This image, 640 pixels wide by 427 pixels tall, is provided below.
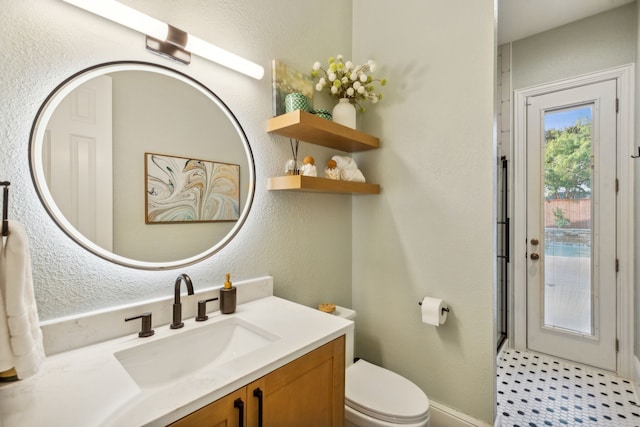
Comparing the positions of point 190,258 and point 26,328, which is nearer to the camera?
point 26,328

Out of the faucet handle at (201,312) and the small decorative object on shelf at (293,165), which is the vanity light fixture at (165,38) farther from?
the faucet handle at (201,312)

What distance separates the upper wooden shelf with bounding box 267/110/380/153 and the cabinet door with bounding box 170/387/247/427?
1.10 m

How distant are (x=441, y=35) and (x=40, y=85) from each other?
184cm

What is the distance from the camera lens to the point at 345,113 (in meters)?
1.68

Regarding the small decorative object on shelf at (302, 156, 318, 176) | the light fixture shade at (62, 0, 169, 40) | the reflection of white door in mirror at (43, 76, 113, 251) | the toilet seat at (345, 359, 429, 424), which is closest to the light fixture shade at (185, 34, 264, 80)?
the light fixture shade at (62, 0, 169, 40)

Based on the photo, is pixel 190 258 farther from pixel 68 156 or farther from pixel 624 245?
pixel 624 245

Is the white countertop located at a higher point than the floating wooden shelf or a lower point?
lower

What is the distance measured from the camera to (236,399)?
725mm

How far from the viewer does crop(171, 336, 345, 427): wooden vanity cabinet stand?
2.31 feet

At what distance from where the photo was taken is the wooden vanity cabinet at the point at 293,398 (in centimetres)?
70

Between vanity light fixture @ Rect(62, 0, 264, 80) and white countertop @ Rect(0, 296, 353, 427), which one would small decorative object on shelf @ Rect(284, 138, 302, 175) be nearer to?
vanity light fixture @ Rect(62, 0, 264, 80)

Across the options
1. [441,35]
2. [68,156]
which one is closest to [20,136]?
[68,156]

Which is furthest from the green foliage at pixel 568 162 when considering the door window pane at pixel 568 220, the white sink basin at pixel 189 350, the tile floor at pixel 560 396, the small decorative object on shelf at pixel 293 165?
the white sink basin at pixel 189 350

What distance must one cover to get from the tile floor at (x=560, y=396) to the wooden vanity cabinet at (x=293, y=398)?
1.14 m
